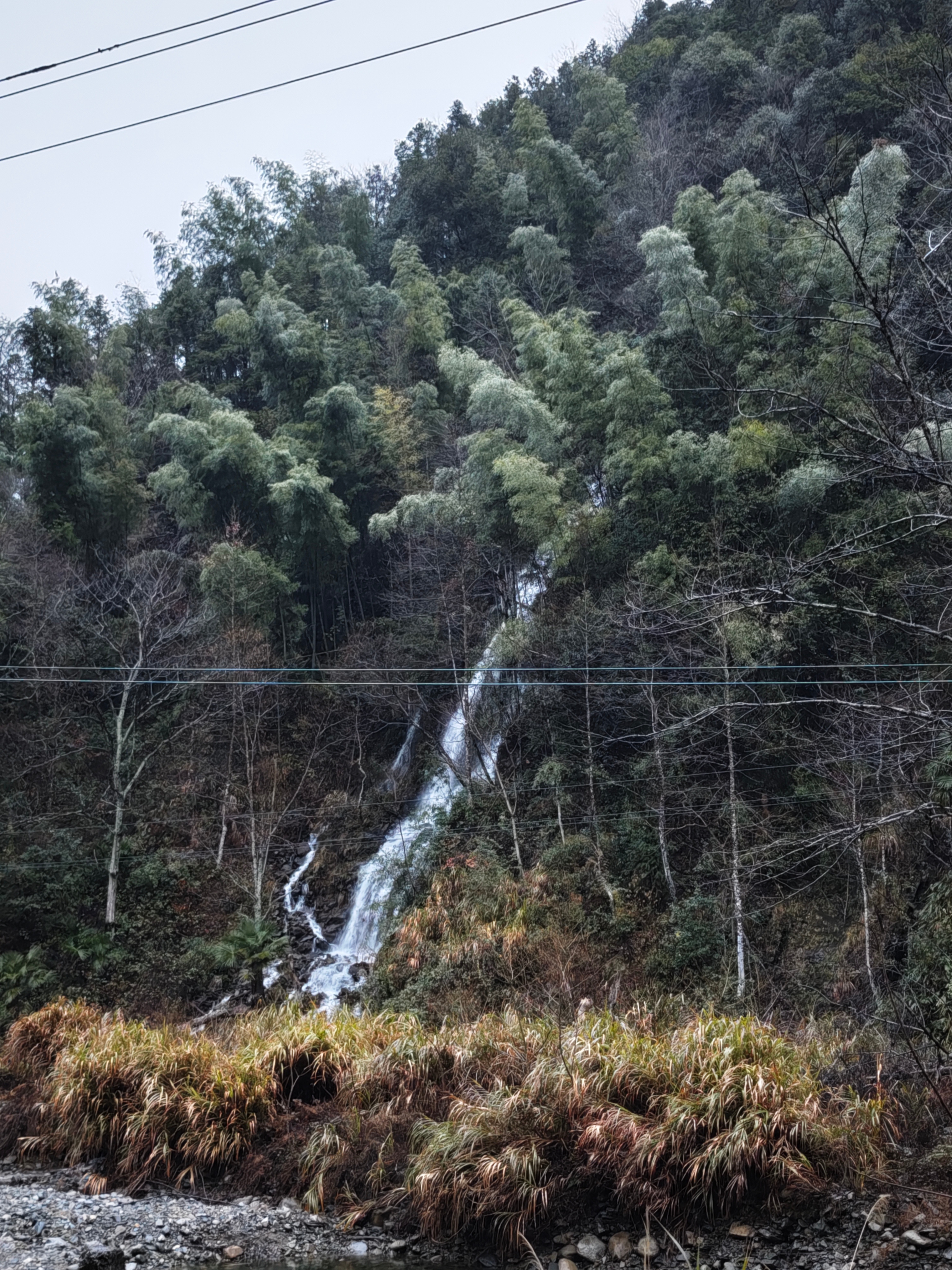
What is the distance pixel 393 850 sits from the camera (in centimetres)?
1581

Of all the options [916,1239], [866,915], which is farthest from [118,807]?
[916,1239]

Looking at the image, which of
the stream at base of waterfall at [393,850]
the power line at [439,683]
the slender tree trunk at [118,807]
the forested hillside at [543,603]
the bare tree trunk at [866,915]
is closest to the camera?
the bare tree trunk at [866,915]

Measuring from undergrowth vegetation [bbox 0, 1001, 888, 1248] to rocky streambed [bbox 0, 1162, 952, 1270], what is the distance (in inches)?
5.9

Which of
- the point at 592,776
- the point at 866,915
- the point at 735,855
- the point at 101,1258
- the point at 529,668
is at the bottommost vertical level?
the point at 866,915

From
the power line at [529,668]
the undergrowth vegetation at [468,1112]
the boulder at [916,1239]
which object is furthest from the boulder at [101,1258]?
the power line at [529,668]

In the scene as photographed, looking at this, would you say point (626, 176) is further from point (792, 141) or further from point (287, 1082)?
point (287, 1082)

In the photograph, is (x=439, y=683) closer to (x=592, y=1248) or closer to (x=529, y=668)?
(x=529, y=668)

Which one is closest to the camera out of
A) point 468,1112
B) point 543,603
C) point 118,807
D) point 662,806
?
point 468,1112

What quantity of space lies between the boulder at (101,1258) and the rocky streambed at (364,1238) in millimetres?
11

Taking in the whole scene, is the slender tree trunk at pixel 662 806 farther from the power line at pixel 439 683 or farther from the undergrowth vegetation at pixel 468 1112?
the undergrowth vegetation at pixel 468 1112

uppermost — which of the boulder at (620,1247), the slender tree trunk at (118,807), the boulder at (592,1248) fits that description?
the slender tree trunk at (118,807)

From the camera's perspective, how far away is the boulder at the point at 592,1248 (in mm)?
5258

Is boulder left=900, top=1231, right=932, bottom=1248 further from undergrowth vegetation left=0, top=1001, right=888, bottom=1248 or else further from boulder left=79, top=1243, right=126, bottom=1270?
boulder left=79, top=1243, right=126, bottom=1270

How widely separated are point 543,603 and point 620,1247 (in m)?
12.0
